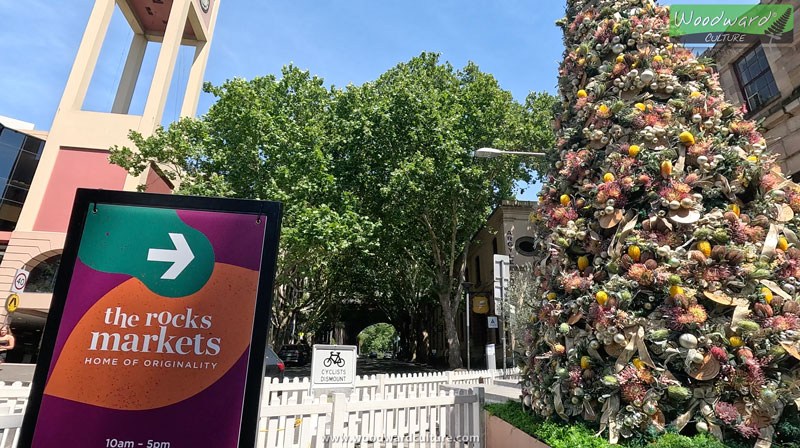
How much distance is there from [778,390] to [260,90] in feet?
67.2

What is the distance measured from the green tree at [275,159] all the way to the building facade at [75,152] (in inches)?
227

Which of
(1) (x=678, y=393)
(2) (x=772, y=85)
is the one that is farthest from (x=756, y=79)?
(1) (x=678, y=393)

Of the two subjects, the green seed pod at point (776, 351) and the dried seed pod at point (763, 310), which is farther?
the dried seed pod at point (763, 310)

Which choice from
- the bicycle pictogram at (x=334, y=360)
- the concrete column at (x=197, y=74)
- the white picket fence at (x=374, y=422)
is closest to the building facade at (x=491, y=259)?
the bicycle pictogram at (x=334, y=360)

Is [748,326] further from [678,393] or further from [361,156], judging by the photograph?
[361,156]

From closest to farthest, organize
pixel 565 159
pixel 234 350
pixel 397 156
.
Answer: pixel 234 350 < pixel 565 159 < pixel 397 156

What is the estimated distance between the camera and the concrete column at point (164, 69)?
2619 centimetres

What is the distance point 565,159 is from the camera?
484 centimetres

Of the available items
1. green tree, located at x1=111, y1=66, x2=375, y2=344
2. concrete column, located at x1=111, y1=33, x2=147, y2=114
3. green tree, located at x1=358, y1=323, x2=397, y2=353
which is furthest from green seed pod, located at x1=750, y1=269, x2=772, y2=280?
green tree, located at x1=358, y1=323, x2=397, y2=353

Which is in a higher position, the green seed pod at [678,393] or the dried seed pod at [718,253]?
the dried seed pod at [718,253]

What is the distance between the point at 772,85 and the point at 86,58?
3557 cm

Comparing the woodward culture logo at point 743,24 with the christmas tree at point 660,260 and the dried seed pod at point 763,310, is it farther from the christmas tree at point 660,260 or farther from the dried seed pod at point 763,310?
the dried seed pod at point 763,310

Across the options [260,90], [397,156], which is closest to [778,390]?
[397,156]

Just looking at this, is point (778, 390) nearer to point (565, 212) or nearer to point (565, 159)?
point (565, 212)
